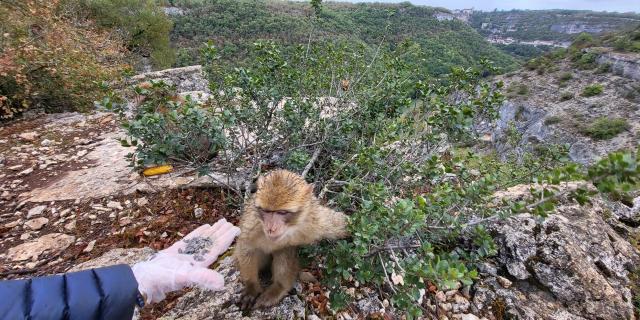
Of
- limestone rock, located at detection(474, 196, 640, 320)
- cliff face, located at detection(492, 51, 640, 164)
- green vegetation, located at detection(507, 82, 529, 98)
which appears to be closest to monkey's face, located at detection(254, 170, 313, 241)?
limestone rock, located at detection(474, 196, 640, 320)

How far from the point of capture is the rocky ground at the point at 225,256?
2.88m

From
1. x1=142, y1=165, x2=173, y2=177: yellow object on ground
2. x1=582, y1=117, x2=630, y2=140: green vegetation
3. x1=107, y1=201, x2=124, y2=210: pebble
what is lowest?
x1=582, y1=117, x2=630, y2=140: green vegetation

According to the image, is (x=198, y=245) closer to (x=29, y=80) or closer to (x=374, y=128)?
(x=374, y=128)

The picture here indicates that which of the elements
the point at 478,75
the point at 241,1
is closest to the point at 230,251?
the point at 478,75

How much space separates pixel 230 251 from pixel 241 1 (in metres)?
51.2

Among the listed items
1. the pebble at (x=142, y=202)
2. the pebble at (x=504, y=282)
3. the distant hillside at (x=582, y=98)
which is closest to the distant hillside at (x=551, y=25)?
the distant hillside at (x=582, y=98)

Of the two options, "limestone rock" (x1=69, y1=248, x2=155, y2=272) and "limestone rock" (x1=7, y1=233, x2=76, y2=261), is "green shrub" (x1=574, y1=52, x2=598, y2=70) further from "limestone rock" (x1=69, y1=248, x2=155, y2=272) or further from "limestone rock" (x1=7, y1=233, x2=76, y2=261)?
"limestone rock" (x1=7, y1=233, x2=76, y2=261)

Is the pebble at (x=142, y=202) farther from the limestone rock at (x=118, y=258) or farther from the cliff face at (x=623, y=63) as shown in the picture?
the cliff face at (x=623, y=63)

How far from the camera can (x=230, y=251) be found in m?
3.55

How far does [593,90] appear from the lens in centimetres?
3731

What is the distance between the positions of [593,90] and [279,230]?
46.3 m

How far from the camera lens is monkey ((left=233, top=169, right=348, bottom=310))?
2489mm

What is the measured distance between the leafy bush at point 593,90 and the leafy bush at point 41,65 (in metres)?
44.7

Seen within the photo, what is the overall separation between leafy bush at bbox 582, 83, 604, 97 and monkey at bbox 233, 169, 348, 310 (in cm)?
4544
